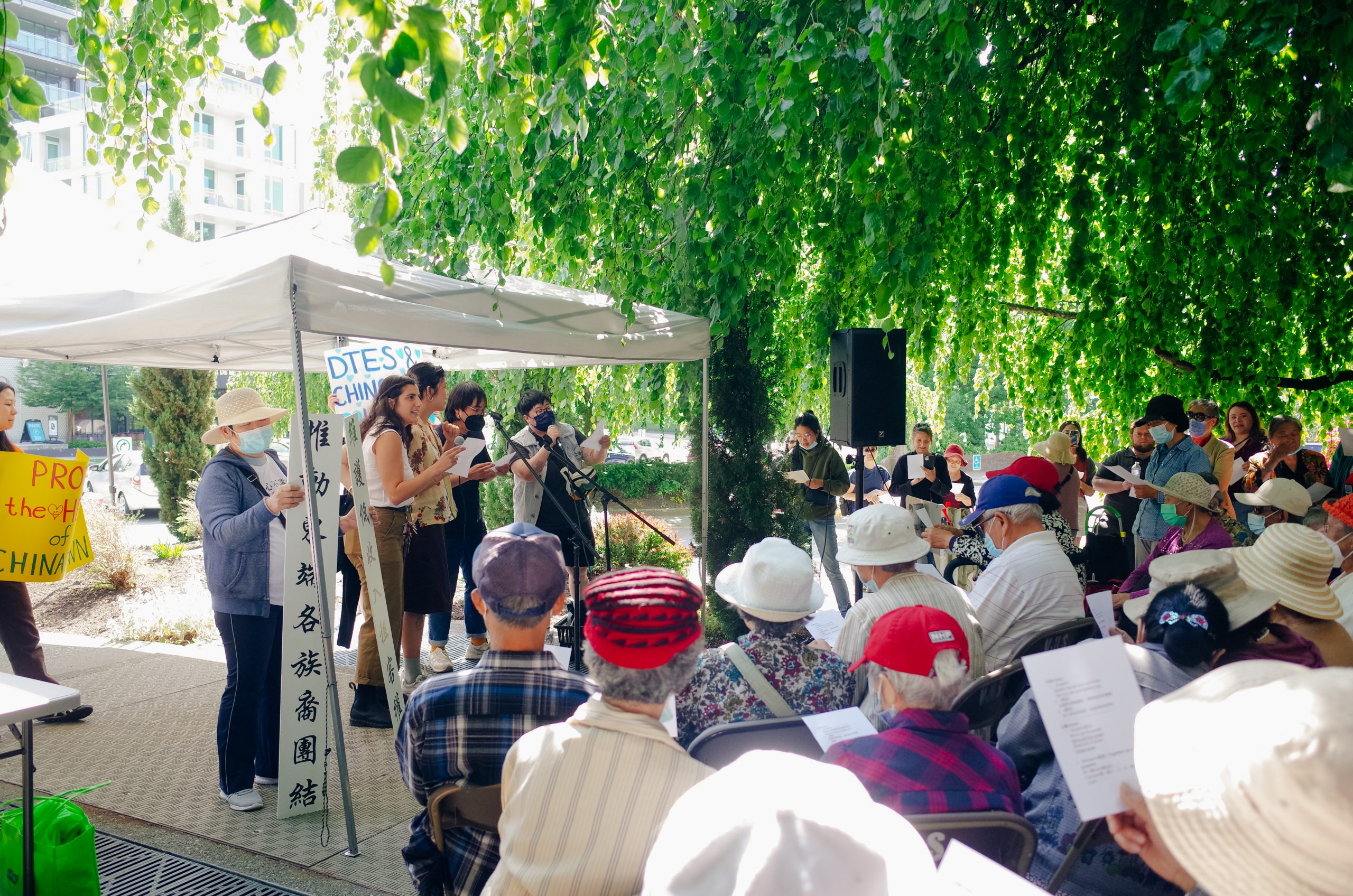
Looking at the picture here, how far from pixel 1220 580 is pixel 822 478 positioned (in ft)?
15.2

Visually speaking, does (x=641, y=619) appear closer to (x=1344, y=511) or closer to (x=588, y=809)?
(x=588, y=809)

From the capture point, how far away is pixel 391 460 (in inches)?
167

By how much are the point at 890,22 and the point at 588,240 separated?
10.3 ft

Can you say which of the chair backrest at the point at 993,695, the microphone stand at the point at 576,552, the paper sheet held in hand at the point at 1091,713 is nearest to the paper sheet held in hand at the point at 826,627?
the chair backrest at the point at 993,695

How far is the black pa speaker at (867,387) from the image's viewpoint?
216 inches

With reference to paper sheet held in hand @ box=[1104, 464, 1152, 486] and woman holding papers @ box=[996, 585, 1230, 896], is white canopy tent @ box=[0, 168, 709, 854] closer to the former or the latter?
woman holding papers @ box=[996, 585, 1230, 896]

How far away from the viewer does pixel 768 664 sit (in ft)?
7.93

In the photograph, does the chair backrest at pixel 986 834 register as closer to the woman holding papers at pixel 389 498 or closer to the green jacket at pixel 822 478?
the woman holding papers at pixel 389 498

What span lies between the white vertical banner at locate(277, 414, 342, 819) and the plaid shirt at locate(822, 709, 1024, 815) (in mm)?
2321

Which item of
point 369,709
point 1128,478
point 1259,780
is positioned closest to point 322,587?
point 369,709

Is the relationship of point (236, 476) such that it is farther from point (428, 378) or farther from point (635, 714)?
point (635, 714)

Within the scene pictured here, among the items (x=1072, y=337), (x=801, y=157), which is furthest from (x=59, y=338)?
(x=1072, y=337)

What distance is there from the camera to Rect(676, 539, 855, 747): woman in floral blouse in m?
2.33

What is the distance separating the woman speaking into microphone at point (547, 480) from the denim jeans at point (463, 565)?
0.31 metres
